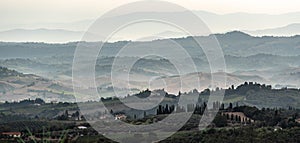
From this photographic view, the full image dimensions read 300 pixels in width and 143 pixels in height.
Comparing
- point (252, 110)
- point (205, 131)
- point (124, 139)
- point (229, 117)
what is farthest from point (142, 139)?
point (252, 110)

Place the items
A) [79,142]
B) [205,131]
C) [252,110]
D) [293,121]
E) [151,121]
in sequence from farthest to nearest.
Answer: [252,110]
[151,121]
[293,121]
[205,131]
[79,142]

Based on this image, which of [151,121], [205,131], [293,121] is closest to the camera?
[205,131]

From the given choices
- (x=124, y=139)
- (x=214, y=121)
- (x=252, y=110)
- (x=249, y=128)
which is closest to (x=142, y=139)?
(x=124, y=139)

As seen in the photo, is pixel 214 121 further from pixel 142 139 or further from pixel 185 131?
pixel 142 139

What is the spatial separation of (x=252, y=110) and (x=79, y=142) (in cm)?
4899

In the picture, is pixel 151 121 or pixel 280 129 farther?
pixel 151 121

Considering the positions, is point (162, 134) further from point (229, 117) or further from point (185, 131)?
point (229, 117)

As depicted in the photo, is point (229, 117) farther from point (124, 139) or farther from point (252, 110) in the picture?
point (124, 139)

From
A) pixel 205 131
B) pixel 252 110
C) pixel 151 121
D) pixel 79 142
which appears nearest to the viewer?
pixel 79 142

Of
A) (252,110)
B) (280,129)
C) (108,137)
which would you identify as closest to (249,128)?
(280,129)

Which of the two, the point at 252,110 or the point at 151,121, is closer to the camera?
the point at 151,121

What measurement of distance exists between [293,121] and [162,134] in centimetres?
2352

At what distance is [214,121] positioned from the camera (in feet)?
367

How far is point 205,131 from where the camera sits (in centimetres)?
9488
